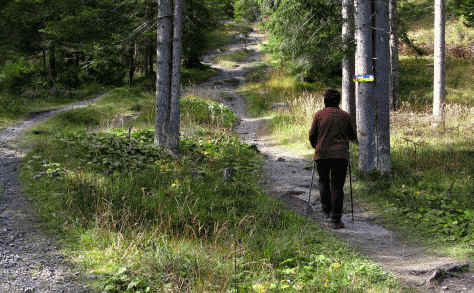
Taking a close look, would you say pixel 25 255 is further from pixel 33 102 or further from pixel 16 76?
pixel 16 76

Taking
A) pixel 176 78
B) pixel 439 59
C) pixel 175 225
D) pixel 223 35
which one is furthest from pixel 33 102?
pixel 223 35

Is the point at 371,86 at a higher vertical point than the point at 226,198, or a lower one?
higher

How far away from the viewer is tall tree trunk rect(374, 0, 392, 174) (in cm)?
878

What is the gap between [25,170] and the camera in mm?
8031

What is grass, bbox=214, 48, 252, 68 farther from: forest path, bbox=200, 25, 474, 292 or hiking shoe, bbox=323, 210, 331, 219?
hiking shoe, bbox=323, 210, 331, 219

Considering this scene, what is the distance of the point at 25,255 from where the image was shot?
479cm

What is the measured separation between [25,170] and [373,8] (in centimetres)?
795

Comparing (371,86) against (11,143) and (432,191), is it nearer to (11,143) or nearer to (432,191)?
(432,191)

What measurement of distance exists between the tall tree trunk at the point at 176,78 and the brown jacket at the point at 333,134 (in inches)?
179

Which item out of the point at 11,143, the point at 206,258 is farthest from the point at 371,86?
the point at 11,143

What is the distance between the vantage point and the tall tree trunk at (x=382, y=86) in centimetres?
878

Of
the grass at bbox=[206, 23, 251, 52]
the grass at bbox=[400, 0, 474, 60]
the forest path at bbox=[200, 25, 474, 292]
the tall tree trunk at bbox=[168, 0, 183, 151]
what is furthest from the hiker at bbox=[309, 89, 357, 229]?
the grass at bbox=[206, 23, 251, 52]

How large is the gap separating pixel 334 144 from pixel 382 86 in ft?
10.5

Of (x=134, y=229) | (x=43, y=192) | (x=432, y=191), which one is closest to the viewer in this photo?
(x=134, y=229)
